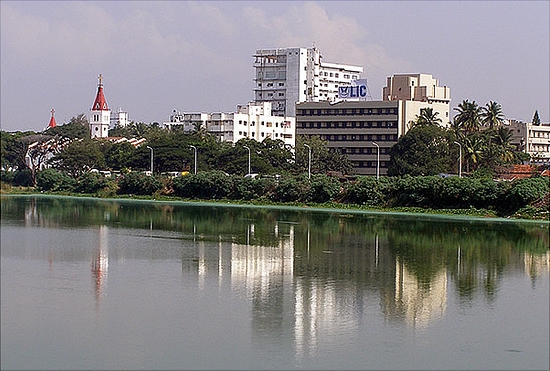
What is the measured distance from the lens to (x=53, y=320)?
1545 centimetres

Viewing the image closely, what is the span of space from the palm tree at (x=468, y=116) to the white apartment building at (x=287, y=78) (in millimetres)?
32747

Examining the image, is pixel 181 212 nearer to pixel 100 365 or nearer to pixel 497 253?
pixel 497 253

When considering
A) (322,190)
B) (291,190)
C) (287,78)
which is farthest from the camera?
(287,78)

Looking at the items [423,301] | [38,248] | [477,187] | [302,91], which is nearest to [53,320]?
[38,248]

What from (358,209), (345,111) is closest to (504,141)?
(345,111)

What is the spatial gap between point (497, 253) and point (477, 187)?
56.4 feet

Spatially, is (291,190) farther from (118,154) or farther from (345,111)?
(345,111)

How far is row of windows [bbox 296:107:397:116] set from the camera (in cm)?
7800

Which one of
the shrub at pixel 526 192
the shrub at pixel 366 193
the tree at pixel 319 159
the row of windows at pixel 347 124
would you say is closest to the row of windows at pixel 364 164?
the tree at pixel 319 159

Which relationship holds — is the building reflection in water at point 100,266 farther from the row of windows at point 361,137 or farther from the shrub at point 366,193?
the row of windows at point 361,137

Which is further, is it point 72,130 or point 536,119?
point 536,119

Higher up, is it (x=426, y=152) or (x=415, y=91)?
(x=415, y=91)

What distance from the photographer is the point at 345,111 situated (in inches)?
3159

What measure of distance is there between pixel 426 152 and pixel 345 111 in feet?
56.7
